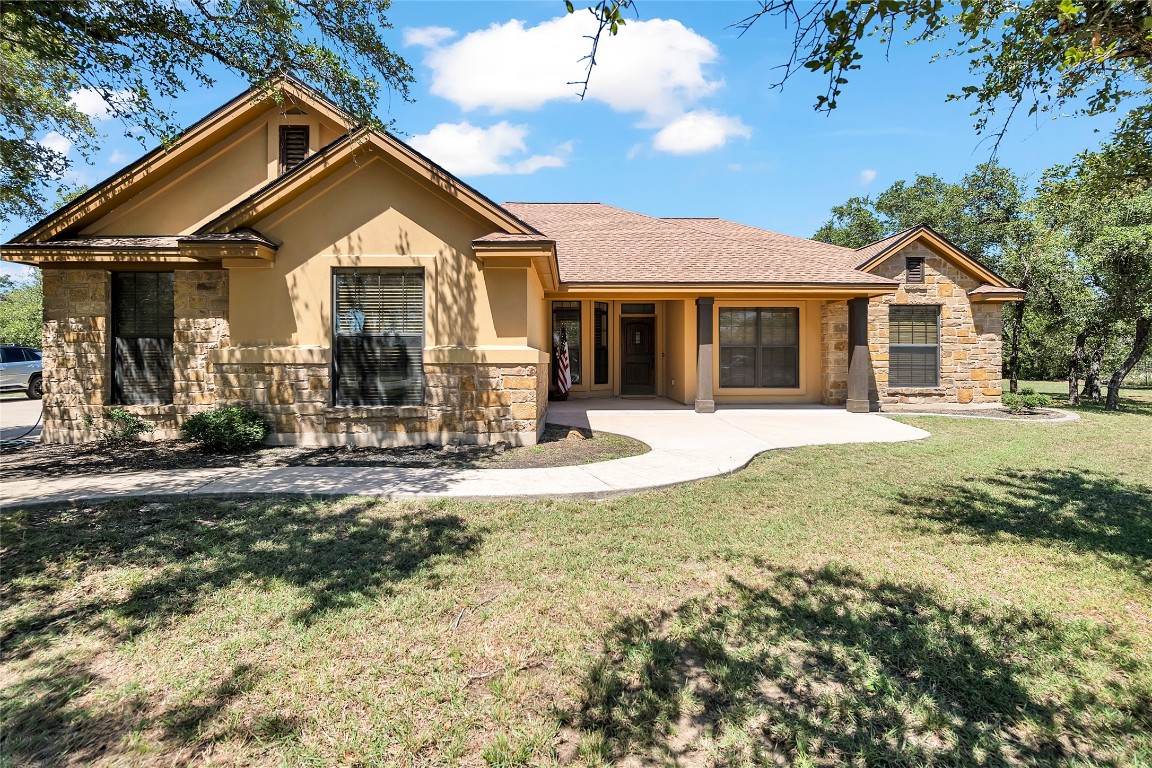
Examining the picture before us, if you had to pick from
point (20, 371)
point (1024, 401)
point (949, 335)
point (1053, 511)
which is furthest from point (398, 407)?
point (20, 371)

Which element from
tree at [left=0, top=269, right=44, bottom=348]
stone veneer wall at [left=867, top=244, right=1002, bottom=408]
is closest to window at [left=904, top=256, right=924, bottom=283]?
stone veneer wall at [left=867, top=244, right=1002, bottom=408]

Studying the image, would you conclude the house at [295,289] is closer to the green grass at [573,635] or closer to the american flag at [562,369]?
the green grass at [573,635]

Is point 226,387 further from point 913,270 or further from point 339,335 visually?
point 913,270

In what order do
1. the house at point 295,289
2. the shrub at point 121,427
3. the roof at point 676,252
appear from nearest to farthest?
the house at point 295,289, the shrub at point 121,427, the roof at point 676,252

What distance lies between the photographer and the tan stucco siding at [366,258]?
777 cm

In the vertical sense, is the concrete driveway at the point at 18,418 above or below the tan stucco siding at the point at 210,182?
below

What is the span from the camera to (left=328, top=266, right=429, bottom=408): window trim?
25.8 ft

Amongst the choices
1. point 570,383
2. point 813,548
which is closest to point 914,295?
point 570,383

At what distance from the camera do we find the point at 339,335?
791 cm

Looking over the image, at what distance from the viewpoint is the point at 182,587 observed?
329 centimetres

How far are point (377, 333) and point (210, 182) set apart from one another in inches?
179

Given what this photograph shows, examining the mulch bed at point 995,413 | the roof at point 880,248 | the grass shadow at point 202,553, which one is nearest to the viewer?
the grass shadow at point 202,553

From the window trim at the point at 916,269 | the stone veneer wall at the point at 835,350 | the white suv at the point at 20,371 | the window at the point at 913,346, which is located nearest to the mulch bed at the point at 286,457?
the stone veneer wall at the point at 835,350

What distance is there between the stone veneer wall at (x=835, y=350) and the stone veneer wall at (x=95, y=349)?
44.7ft
